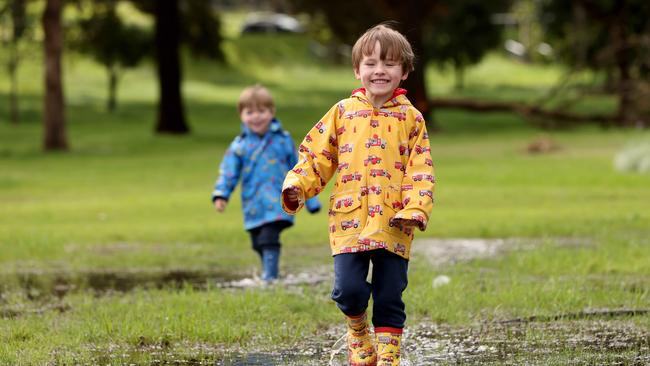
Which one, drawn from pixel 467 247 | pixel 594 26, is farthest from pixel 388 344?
pixel 594 26

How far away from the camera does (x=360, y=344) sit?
241 inches

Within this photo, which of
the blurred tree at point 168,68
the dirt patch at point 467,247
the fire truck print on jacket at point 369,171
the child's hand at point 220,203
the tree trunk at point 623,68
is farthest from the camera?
the blurred tree at point 168,68

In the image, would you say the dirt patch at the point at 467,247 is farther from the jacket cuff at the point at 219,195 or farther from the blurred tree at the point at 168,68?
the blurred tree at the point at 168,68

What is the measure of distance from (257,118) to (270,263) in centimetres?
112

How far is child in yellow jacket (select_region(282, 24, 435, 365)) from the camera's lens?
5.91m

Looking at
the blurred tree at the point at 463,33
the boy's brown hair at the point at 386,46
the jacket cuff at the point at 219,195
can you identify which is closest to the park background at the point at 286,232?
the jacket cuff at the point at 219,195

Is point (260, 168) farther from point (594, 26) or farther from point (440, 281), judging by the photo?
point (594, 26)

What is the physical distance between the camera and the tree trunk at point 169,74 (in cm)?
3584

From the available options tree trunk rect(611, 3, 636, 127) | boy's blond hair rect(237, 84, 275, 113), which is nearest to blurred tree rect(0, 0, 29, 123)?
tree trunk rect(611, 3, 636, 127)

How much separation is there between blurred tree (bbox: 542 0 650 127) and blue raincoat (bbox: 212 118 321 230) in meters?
22.3

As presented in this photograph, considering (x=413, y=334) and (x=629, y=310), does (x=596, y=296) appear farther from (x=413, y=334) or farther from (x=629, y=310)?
(x=413, y=334)

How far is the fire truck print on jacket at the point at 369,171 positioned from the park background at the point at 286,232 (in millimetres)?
779

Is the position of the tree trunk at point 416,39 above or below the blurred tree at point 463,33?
below

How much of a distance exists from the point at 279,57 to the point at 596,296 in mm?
60223
